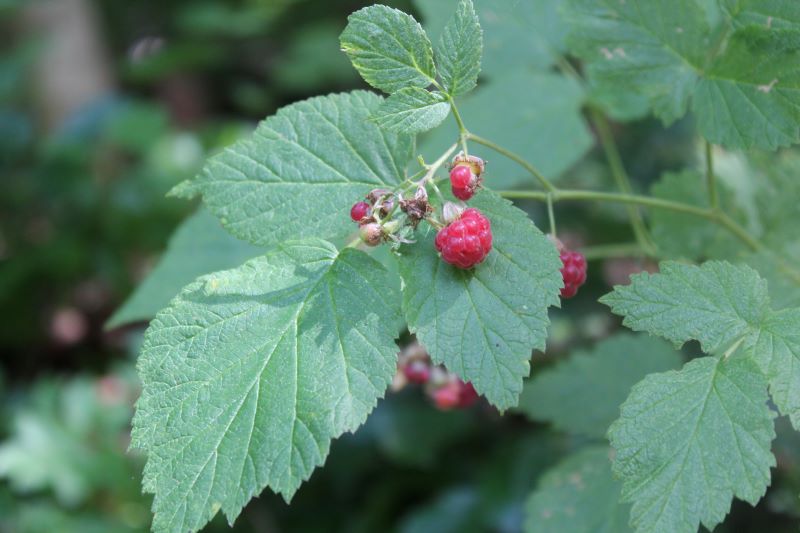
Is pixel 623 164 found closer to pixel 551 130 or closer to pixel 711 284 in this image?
pixel 551 130

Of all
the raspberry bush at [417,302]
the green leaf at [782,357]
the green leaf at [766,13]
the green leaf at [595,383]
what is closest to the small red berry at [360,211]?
the raspberry bush at [417,302]

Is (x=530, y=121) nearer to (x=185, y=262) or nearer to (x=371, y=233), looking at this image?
(x=185, y=262)

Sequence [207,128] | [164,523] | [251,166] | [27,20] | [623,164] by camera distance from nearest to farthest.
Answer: [164,523] < [251,166] < [623,164] < [207,128] < [27,20]

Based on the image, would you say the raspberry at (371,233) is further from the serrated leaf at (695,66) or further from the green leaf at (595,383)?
the green leaf at (595,383)

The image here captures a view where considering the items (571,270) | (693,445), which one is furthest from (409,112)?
(693,445)

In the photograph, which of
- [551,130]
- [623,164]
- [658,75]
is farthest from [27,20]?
[658,75]

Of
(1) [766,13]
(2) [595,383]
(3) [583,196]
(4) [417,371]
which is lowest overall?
(2) [595,383]
